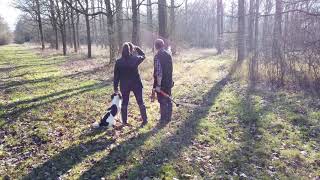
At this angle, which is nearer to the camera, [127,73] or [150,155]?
[150,155]

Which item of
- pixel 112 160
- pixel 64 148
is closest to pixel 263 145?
pixel 112 160

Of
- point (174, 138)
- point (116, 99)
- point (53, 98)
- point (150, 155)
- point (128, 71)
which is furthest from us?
point (53, 98)

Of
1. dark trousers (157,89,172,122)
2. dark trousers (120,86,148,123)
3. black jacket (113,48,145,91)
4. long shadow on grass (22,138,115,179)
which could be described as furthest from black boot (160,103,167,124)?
long shadow on grass (22,138,115,179)

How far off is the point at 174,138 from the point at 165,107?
1.32 metres

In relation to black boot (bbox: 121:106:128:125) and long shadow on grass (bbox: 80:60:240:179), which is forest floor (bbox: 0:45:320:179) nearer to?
long shadow on grass (bbox: 80:60:240:179)

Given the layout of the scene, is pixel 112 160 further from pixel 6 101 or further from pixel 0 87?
pixel 0 87

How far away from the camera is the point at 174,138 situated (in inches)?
311

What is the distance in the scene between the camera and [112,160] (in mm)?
6637

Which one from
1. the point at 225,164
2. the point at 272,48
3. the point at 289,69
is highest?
the point at 272,48

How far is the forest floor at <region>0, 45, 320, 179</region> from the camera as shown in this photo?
6.30 m

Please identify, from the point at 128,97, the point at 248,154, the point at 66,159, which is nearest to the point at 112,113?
the point at 128,97

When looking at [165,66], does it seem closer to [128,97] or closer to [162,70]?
[162,70]

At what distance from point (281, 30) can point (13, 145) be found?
12.0 m

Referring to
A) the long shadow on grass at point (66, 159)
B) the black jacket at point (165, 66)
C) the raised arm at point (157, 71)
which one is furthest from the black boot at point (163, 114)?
the long shadow on grass at point (66, 159)
